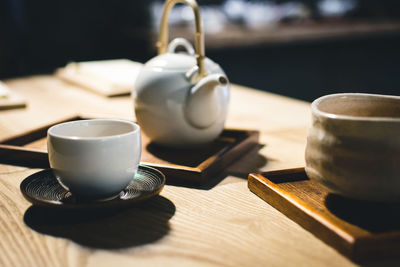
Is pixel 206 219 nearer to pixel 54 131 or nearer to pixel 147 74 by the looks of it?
pixel 54 131

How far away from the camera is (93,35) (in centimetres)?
316

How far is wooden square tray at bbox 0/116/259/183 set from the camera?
28.2 inches

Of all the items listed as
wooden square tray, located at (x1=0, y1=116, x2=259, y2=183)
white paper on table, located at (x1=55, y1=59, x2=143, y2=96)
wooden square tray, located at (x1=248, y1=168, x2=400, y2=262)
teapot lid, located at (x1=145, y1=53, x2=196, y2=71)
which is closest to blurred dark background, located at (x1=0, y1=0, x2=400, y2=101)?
white paper on table, located at (x1=55, y1=59, x2=143, y2=96)

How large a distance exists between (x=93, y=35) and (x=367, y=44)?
7.35 feet

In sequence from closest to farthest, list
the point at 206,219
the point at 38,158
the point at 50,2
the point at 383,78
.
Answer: the point at 206,219 < the point at 38,158 < the point at 50,2 < the point at 383,78

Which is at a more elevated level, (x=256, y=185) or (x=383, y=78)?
(x=256, y=185)

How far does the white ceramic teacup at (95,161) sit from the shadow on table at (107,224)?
0.10 ft

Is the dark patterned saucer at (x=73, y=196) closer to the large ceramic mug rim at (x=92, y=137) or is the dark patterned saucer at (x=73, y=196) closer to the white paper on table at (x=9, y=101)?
the large ceramic mug rim at (x=92, y=137)

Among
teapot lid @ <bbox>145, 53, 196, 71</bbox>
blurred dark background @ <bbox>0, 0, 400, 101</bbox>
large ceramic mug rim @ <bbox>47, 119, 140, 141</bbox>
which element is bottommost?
blurred dark background @ <bbox>0, 0, 400, 101</bbox>

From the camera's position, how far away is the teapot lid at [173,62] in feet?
2.72

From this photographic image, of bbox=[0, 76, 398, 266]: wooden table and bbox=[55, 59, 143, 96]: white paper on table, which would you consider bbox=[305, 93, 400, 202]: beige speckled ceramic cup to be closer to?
bbox=[0, 76, 398, 266]: wooden table

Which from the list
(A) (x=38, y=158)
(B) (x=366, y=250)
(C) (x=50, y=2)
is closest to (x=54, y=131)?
(A) (x=38, y=158)

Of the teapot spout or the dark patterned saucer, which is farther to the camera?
the teapot spout

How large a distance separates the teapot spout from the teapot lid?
47 mm
